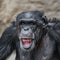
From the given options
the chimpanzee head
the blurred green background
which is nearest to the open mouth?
the chimpanzee head

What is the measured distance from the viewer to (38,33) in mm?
5012

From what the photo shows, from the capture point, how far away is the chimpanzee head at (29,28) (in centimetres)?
482

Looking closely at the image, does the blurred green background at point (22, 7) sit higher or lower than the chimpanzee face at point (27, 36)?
higher

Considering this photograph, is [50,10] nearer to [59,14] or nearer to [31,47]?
[59,14]

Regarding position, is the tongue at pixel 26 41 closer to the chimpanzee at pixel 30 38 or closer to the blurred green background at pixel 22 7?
the chimpanzee at pixel 30 38

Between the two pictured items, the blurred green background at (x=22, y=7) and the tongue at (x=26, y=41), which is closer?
the tongue at (x=26, y=41)

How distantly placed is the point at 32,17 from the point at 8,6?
150 cm

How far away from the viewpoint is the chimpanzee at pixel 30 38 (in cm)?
486

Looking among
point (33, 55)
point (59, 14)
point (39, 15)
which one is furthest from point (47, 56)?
point (59, 14)

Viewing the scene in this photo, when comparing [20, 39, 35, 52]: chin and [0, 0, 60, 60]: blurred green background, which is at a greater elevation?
[0, 0, 60, 60]: blurred green background

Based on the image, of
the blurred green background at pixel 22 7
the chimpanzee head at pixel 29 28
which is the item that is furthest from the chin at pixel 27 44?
the blurred green background at pixel 22 7

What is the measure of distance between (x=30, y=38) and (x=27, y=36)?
0.07 m

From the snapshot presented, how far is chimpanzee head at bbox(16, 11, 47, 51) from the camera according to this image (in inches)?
190

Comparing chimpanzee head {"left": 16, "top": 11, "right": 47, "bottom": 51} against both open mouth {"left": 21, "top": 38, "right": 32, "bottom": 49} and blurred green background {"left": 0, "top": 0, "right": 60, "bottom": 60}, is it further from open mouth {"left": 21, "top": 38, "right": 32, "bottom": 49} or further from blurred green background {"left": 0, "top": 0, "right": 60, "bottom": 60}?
blurred green background {"left": 0, "top": 0, "right": 60, "bottom": 60}
